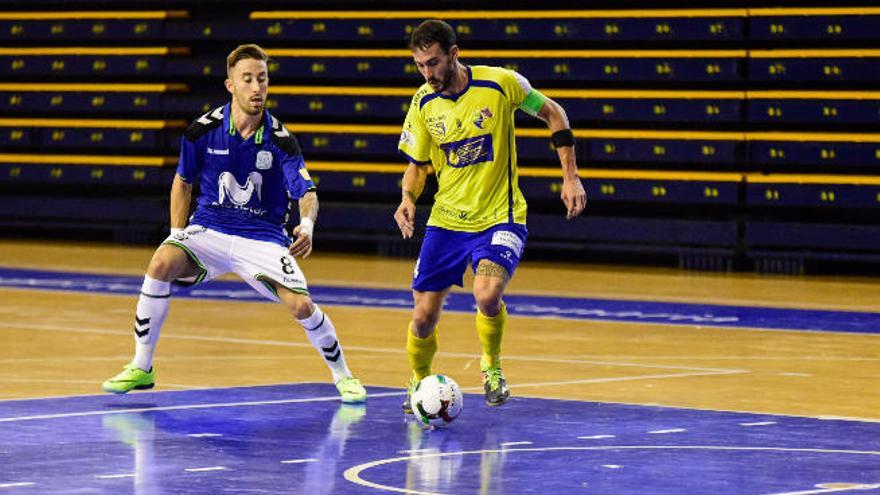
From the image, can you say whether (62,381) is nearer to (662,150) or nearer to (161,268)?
(161,268)

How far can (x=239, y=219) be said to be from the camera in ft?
33.0

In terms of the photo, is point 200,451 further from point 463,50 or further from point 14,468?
point 463,50

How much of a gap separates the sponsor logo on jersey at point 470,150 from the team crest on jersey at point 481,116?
7 centimetres

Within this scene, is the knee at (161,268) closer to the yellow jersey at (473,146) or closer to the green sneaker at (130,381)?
the green sneaker at (130,381)

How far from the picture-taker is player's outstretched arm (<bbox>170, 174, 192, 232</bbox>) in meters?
10.1

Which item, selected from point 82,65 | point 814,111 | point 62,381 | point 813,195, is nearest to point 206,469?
point 62,381

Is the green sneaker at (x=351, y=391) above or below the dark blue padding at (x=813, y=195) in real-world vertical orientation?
below

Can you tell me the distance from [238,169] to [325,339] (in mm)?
1039

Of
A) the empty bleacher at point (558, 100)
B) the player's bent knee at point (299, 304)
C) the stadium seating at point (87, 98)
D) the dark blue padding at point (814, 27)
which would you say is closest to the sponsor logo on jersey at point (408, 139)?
the player's bent knee at point (299, 304)

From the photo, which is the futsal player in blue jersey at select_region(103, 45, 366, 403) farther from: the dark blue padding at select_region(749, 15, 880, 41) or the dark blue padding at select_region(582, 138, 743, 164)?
the dark blue padding at select_region(749, 15, 880, 41)

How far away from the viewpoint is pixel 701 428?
352 inches

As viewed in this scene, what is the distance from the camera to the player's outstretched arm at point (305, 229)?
9.45 m

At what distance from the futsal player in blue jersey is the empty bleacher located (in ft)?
39.8

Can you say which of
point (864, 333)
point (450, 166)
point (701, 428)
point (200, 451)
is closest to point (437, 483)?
point (200, 451)
